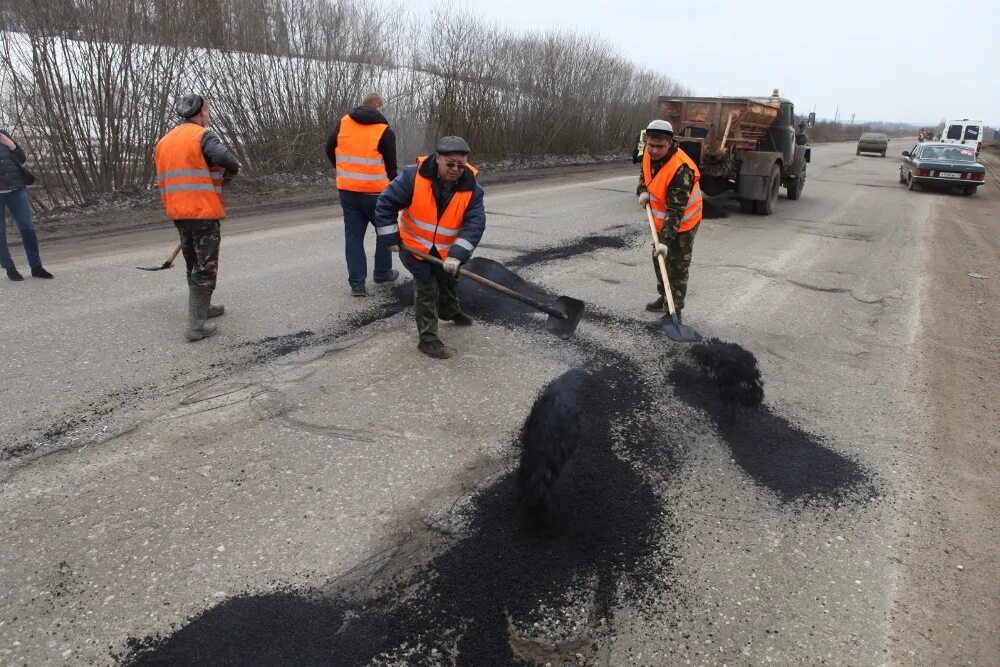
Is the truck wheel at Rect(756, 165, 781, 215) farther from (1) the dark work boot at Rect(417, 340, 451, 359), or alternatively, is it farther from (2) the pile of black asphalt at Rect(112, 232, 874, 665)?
(1) the dark work boot at Rect(417, 340, 451, 359)

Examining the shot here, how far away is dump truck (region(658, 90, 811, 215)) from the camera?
10977 mm

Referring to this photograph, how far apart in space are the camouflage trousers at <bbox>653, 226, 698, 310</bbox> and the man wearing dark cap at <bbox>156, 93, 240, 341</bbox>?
3551 millimetres

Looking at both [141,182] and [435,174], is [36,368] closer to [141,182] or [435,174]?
[435,174]

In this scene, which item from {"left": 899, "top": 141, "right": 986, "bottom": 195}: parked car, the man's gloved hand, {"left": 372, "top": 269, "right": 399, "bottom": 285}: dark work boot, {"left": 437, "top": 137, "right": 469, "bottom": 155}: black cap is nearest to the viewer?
{"left": 437, "top": 137, "right": 469, "bottom": 155}: black cap

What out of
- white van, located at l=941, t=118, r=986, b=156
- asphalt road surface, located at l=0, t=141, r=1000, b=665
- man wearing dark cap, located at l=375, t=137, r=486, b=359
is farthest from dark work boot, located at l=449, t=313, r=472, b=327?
white van, located at l=941, t=118, r=986, b=156

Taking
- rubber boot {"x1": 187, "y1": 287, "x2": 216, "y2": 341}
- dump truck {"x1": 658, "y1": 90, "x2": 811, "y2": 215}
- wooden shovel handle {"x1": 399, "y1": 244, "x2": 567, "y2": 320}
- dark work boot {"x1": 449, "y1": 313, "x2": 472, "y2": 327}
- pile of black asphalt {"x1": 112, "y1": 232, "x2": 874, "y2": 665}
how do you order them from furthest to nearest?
dump truck {"x1": 658, "y1": 90, "x2": 811, "y2": 215}
dark work boot {"x1": 449, "y1": 313, "x2": 472, "y2": 327}
rubber boot {"x1": 187, "y1": 287, "x2": 216, "y2": 341}
wooden shovel handle {"x1": 399, "y1": 244, "x2": 567, "y2": 320}
pile of black asphalt {"x1": 112, "y1": 232, "x2": 874, "y2": 665}

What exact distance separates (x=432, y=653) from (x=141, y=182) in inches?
427

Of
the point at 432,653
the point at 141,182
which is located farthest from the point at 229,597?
the point at 141,182

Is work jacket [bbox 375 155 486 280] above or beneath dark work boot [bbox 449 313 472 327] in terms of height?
above

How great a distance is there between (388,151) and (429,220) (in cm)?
161

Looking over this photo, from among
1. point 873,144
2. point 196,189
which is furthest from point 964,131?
point 196,189

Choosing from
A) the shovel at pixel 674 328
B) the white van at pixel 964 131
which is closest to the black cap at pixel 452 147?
the shovel at pixel 674 328

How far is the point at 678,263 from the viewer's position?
17.4 feet

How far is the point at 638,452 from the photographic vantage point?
3471 millimetres
